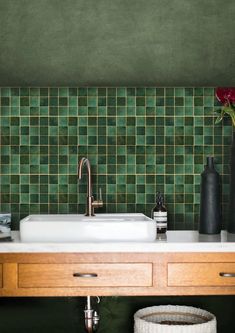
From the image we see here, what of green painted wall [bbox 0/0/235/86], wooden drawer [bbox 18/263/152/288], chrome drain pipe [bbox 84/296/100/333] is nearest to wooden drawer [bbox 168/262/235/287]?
wooden drawer [bbox 18/263/152/288]

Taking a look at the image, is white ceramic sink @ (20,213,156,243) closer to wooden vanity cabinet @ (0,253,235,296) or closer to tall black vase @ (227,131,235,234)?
wooden vanity cabinet @ (0,253,235,296)

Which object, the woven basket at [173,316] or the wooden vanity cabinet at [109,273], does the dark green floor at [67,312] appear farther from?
the wooden vanity cabinet at [109,273]

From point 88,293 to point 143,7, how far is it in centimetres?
170

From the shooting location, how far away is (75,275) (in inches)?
111

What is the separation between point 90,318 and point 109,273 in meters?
0.56

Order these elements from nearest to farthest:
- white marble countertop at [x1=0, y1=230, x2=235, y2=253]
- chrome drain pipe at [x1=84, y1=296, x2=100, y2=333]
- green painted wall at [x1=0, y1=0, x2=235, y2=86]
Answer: white marble countertop at [x1=0, y1=230, x2=235, y2=253] → chrome drain pipe at [x1=84, y1=296, x2=100, y2=333] → green painted wall at [x1=0, y1=0, x2=235, y2=86]

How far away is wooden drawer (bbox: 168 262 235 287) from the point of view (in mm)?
2830

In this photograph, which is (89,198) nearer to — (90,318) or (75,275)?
(75,275)

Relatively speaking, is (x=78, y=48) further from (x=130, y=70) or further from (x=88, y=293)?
(x=88, y=293)

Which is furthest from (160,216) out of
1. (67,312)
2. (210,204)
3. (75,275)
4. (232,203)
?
(67,312)

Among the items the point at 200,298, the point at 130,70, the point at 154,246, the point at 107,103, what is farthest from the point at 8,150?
the point at 200,298

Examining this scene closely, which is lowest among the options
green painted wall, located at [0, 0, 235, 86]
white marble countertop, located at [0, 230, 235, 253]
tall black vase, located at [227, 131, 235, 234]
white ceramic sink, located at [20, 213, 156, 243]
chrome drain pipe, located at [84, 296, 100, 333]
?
chrome drain pipe, located at [84, 296, 100, 333]

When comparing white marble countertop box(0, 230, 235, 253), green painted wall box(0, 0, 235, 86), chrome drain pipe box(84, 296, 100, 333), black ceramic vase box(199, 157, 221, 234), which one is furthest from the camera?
green painted wall box(0, 0, 235, 86)

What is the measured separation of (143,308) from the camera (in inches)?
131
